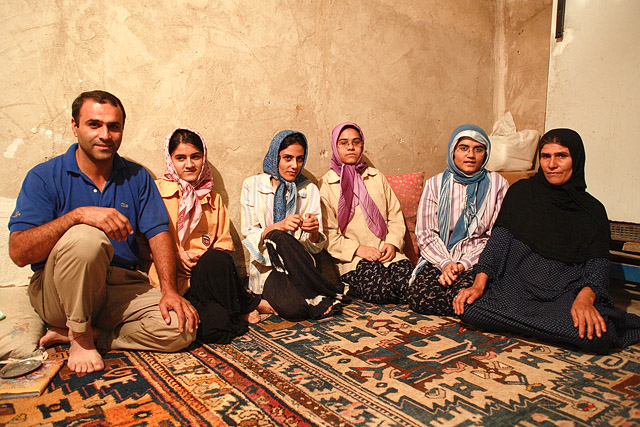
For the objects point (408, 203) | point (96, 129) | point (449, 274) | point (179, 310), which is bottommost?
point (179, 310)

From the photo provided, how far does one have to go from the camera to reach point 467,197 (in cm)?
333

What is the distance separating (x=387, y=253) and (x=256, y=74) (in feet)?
5.77

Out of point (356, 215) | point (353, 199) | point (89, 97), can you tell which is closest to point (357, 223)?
point (356, 215)

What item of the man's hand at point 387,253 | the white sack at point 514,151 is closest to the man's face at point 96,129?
the man's hand at point 387,253

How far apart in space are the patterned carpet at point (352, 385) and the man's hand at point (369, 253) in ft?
2.75

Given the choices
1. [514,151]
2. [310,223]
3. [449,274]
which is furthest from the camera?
[514,151]

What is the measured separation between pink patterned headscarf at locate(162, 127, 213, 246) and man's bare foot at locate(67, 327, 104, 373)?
2.94ft

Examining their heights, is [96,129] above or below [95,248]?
above

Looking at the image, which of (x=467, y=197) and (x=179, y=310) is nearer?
(x=179, y=310)

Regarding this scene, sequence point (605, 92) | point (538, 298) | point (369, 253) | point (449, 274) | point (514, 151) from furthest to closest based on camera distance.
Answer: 1. point (514, 151)
2. point (605, 92)
3. point (369, 253)
4. point (449, 274)
5. point (538, 298)

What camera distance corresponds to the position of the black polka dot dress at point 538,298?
2.46m

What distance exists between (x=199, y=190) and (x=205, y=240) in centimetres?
34

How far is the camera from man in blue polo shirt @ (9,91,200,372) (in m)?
2.22

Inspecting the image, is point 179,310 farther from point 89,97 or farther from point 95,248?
point 89,97
